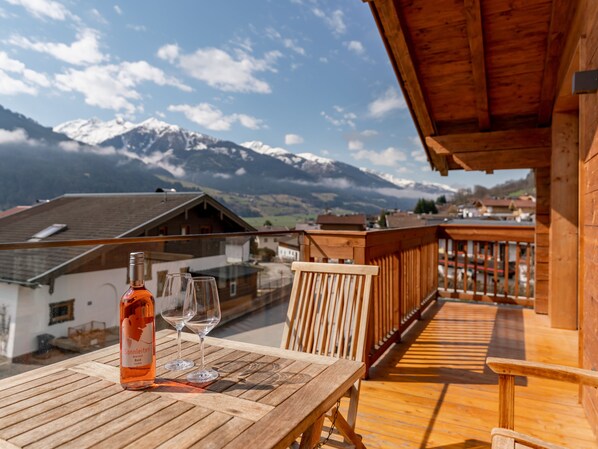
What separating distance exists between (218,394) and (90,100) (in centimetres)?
11566

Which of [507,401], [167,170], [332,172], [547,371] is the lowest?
[507,401]

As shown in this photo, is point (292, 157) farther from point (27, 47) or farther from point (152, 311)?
point (152, 311)

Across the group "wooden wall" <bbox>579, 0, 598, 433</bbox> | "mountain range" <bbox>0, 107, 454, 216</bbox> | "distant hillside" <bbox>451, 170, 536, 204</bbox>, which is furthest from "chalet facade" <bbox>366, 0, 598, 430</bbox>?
"mountain range" <bbox>0, 107, 454, 216</bbox>

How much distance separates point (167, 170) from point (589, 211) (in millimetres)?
70224

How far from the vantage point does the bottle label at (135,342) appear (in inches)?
37.6

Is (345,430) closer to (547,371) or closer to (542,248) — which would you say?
(547,371)

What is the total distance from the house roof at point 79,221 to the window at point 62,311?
0.75 feet

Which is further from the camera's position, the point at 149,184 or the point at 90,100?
the point at 90,100

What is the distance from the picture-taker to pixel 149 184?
159 feet

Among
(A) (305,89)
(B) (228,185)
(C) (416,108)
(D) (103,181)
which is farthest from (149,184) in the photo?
(C) (416,108)

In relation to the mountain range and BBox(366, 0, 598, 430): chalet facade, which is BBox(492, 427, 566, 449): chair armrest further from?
the mountain range

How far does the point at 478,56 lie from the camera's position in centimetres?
352

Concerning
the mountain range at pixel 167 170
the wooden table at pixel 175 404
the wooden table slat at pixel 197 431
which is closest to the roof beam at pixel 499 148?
the wooden table at pixel 175 404

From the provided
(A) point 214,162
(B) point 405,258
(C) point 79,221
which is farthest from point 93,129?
(B) point 405,258
